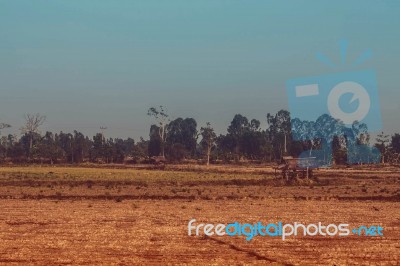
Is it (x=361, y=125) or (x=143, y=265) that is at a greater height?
(x=361, y=125)

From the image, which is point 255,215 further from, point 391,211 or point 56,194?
point 56,194

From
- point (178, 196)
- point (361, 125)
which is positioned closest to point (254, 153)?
point (361, 125)

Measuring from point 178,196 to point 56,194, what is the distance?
24.5 ft

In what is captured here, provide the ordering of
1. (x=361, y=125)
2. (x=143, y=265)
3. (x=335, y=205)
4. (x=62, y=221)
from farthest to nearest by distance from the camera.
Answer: (x=361, y=125), (x=335, y=205), (x=62, y=221), (x=143, y=265)

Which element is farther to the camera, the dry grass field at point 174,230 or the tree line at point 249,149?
the tree line at point 249,149

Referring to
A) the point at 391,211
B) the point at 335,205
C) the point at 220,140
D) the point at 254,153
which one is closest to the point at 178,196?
the point at 335,205

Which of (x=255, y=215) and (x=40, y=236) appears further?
(x=255, y=215)

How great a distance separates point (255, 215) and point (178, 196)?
11536 mm

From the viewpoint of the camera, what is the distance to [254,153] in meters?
147

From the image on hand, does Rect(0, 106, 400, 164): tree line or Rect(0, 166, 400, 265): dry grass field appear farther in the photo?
Rect(0, 106, 400, 164): tree line

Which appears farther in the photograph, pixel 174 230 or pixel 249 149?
pixel 249 149

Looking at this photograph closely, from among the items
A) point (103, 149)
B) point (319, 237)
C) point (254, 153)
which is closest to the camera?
point (319, 237)

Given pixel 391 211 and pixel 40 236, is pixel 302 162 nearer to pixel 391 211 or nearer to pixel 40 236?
pixel 391 211

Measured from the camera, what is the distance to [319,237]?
17.2m
